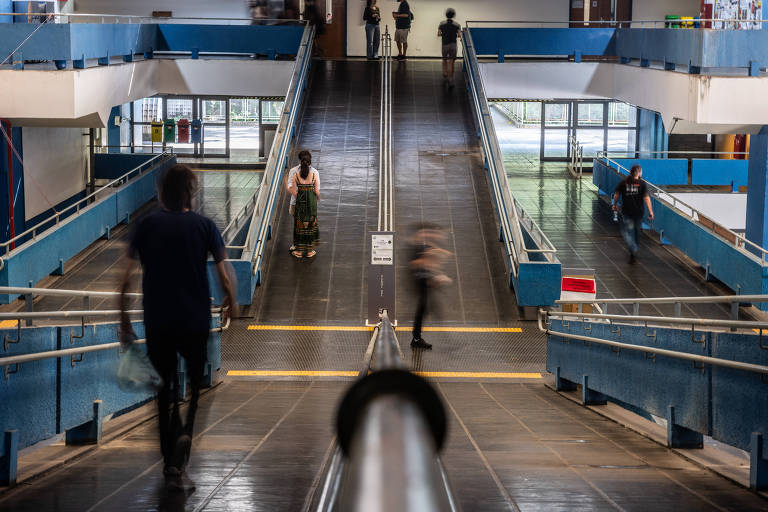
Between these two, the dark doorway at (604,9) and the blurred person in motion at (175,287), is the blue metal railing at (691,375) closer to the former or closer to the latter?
the blurred person in motion at (175,287)

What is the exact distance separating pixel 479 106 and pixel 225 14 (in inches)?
547

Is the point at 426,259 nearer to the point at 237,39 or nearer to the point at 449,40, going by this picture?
the point at 449,40

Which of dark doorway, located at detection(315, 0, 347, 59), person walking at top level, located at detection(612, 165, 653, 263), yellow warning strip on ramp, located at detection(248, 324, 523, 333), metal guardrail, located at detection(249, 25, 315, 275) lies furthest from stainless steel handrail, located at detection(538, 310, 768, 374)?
dark doorway, located at detection(315, 0, 347, 59)

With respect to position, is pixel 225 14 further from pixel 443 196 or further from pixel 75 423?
pixel 75 423

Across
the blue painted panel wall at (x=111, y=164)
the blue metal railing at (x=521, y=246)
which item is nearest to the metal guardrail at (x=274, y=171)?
the blue metal railing at (x=521, y=246)

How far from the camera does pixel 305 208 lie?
15477 millimetres

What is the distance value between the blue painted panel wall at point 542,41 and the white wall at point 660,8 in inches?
261

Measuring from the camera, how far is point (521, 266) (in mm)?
14109

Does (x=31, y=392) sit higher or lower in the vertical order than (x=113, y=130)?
lower

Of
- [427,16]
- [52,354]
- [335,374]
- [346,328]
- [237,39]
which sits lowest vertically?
[335,374]

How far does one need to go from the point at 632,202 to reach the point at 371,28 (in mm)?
12907

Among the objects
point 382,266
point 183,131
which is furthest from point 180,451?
point 183,131

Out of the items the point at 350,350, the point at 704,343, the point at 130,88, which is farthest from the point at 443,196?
the point at 704,343

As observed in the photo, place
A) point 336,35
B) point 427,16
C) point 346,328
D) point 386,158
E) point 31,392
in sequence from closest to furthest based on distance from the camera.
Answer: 1. point 31,392
2. point 346,328
3. point 386,158
4. point 427,16
5. point 336,35
